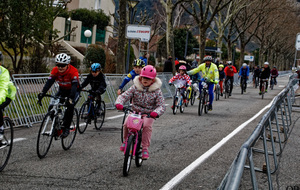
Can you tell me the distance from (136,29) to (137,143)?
13.6 metres

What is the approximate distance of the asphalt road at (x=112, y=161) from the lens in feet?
21.2

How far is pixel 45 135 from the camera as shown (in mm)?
7801

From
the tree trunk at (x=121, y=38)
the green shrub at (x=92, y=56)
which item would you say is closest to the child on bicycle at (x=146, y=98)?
the tree trunk at (x=121, y=38)

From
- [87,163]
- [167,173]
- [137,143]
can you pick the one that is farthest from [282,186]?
[87,163]

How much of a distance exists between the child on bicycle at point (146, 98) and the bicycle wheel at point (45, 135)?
1.31 m

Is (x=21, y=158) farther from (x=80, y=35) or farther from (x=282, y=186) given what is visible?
(x=80, y=35)

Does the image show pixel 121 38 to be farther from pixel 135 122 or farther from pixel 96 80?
pixel 135 122

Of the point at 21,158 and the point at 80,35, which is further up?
the point at 80,35

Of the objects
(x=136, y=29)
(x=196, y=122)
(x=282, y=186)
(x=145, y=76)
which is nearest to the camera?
(x=282, y=186)

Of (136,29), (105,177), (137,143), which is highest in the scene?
(136,29)

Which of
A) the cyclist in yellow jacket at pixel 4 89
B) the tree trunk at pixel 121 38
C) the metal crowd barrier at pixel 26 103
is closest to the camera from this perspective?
the cyclist in yellow jacket at pixel 4 89

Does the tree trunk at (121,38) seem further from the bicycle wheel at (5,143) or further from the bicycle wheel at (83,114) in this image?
the bicycle wheel at (5,143)

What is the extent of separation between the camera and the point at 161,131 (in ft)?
38.4

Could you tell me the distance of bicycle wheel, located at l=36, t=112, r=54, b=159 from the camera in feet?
25.1
